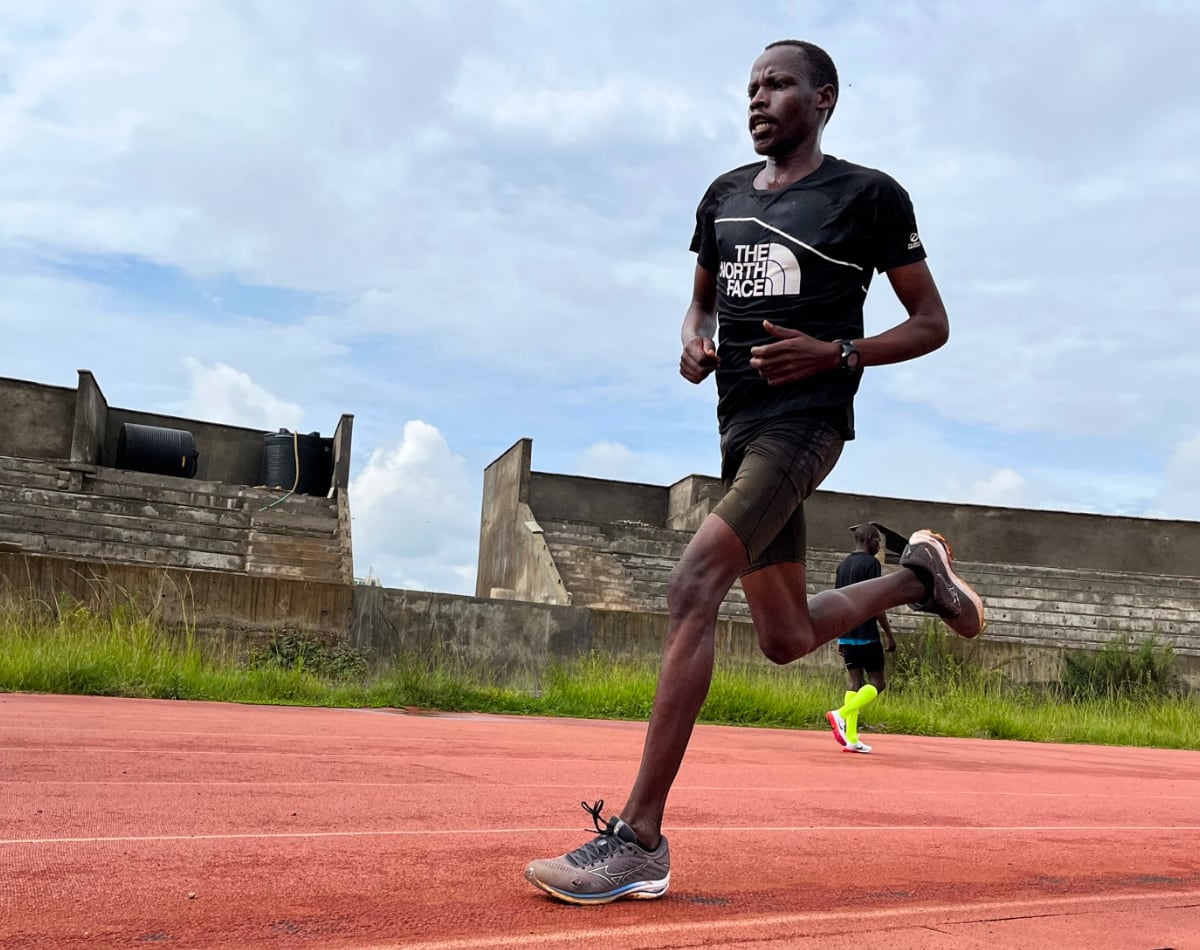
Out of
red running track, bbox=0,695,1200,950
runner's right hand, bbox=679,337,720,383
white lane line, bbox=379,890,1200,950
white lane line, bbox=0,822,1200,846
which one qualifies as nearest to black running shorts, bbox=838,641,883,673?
red running track, bbox=0,695,1200,950

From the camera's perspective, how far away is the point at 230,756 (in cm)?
653

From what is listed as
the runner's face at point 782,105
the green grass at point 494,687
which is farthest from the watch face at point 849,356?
the green grass at point 494,687

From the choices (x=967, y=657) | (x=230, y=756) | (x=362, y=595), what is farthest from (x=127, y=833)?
(x=967, y=657)

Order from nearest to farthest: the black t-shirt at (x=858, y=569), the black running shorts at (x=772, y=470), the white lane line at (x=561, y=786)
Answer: the black running shorts at (x=772, y=470) < the white lane line at (x=561, y=786) < the black t-shirt at (x=858, y=569)

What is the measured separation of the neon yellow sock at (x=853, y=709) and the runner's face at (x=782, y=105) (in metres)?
7.38

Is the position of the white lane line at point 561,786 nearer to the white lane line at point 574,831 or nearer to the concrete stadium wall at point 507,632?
the white lane line at point 574,831

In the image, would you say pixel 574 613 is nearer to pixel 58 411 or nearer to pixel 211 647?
pixel 211 647

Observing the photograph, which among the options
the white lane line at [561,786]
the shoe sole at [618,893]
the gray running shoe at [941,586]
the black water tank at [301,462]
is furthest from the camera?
the black water tank at [301,462]

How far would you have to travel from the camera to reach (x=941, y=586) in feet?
15.7

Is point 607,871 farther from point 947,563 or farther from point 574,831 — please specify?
point 947,563

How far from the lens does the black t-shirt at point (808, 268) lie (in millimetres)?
3756

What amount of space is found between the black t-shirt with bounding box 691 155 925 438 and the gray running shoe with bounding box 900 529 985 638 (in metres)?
1.20

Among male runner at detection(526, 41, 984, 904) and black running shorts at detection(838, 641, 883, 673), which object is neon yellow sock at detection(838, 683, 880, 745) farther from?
male runner at detection(526, 41, 984, 904)

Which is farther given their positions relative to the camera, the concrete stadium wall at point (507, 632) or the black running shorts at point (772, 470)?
the concrete stadium wall at point (507, 632)
